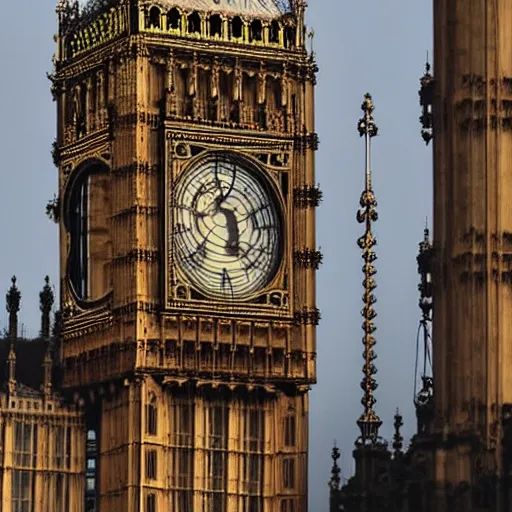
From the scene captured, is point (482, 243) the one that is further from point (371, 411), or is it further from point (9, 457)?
point (9, 457)

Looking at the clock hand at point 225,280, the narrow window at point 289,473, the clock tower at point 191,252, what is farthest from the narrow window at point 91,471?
the clock hand at point 225,280

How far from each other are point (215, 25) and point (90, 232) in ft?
27.3

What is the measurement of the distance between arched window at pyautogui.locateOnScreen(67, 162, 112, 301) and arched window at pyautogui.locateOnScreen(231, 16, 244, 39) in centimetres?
645

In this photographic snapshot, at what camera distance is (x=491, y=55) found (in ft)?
404

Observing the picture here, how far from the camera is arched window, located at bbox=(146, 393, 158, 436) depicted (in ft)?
484

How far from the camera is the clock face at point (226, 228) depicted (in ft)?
490

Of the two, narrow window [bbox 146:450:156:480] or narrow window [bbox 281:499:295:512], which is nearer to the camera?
narrow window [bbox 146:450:156:480]

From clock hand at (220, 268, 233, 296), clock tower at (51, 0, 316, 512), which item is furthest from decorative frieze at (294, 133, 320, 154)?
clock hand at (220, 268, 233, 296)

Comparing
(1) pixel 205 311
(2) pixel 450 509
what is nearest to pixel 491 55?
(2) pixel 450 509

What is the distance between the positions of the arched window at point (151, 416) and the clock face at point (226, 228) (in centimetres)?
427

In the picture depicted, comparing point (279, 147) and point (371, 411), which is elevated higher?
point (279, 147)

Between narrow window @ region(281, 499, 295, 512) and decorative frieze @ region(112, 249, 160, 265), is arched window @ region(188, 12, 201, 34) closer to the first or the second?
decorative frieze @ region(112, 249, 160, 265)

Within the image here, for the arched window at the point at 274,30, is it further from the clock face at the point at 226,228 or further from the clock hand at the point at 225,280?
the clock hand at the point at 225,280

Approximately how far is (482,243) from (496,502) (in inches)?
302
